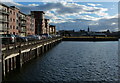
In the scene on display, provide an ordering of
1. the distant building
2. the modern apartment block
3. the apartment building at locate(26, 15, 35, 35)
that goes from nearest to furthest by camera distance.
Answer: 1. the modern apartment block
2. the distant building
3. the apartment building at locate(26, 15, 35, 35)

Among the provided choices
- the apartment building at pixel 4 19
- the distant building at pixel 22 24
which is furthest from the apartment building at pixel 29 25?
the apartment building at pixel 4 19

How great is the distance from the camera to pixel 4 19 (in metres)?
65.6

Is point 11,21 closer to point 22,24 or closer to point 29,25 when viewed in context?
point 22,24

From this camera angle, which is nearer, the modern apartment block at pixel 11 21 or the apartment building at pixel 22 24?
the modern apartment block at pixel 11 21

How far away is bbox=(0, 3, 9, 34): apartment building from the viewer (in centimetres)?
6380

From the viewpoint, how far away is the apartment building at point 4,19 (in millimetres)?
63803

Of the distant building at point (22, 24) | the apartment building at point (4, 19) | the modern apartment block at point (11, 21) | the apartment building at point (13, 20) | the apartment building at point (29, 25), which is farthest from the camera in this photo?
the apartment building at point (29, 25)

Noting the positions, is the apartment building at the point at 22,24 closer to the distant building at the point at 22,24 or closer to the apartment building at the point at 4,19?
the distant building at the point at 22,24

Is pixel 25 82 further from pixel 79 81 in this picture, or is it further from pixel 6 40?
pixel 6 40

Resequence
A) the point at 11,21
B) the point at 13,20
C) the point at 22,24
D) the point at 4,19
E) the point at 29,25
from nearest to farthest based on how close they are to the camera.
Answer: the point at 4,19, the point at 11,21, the point at 13,20, the point at 22,24, the point at 29,25

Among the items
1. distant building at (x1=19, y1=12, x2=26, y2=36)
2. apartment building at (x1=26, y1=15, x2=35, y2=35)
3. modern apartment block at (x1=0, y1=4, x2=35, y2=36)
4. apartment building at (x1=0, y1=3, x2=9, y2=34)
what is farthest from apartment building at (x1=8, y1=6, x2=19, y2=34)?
apartment building at (x1=26, y1=15, x2=35, y2=35)

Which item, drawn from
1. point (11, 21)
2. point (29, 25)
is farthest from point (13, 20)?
point (29, 25)

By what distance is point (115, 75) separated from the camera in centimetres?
2467

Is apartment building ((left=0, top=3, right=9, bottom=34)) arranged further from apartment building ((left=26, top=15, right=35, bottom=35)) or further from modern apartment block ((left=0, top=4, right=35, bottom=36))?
apartment building ((left=26, top=15, right=35, bottom=35))
